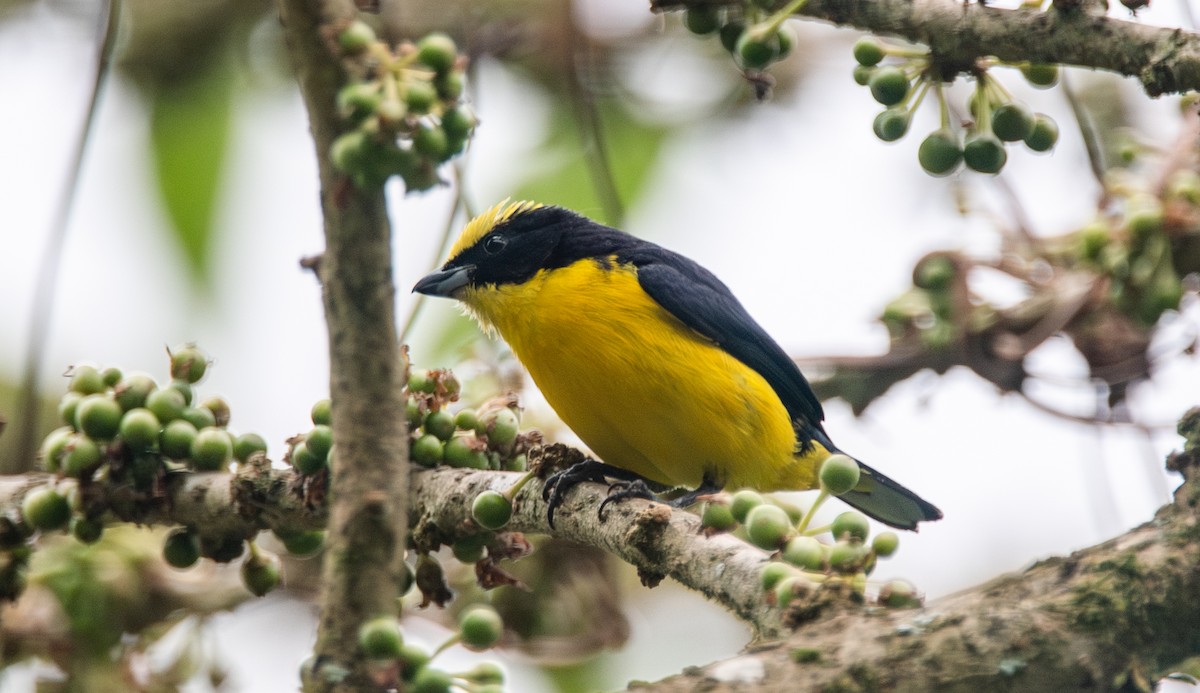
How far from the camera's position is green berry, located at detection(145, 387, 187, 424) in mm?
2939

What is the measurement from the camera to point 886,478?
484 cm

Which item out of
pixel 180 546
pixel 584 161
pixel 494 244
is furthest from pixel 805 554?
pixel 584 161

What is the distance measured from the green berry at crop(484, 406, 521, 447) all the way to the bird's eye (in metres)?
1.78

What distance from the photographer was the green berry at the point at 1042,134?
9.07ft

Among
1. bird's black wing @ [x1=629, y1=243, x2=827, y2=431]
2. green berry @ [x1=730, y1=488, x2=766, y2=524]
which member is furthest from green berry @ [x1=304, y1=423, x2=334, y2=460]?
bird's black wing @ [x1=629, y1=243, x2=827, y2=431]

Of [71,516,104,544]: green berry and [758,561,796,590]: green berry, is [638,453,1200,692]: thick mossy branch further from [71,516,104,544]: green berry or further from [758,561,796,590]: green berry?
[71,516,104,544]: green berry

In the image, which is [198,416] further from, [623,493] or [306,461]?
[623,493]

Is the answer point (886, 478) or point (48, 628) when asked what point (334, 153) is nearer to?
point (48, 628)

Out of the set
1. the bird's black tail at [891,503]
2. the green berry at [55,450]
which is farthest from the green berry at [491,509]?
the bird's black tail at [891,503]

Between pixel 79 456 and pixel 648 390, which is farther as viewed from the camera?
pixel 648 390

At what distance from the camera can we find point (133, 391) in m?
2.94

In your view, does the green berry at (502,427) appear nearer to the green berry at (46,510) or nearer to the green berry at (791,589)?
the green berry at (46,510)

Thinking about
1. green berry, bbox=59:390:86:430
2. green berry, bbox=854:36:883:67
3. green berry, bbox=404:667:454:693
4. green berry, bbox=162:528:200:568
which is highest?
green berry, bbox=854:36:883:67

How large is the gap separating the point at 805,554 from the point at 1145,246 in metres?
2.74
